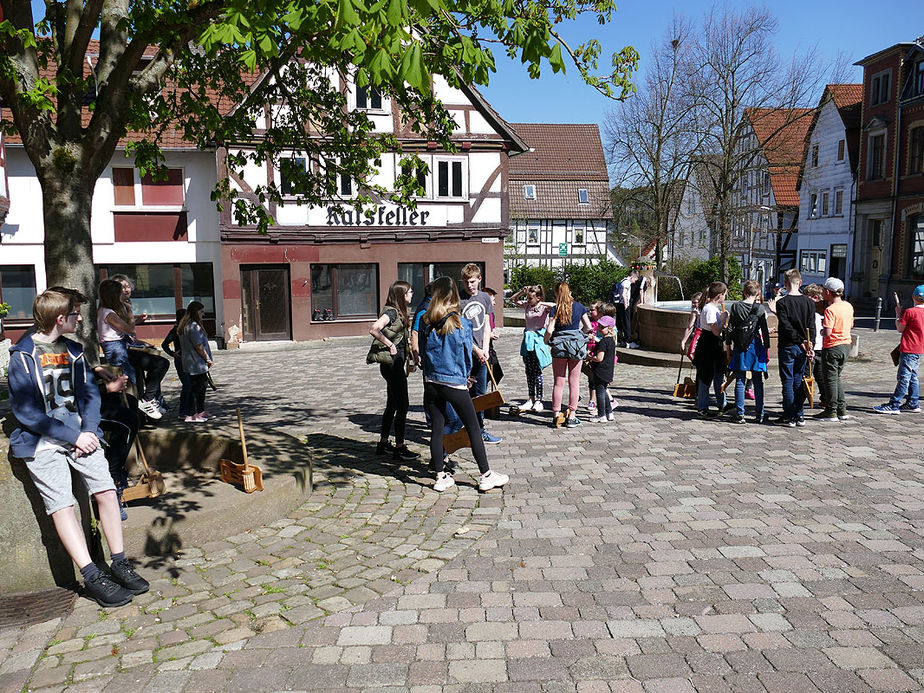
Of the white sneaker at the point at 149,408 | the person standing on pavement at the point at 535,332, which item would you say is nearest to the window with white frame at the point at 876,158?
the person standing on pavement at the point at 535,332

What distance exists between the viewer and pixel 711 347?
31.5 ft

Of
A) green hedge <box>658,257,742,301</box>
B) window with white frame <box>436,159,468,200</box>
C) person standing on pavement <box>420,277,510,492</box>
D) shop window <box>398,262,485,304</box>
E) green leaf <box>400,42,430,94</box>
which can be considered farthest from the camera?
green hedge <box>658,257,742,301</box>

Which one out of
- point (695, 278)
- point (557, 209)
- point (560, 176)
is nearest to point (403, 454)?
point (695, 278)

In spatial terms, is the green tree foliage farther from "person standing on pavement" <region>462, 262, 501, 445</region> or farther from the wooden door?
the wooden door

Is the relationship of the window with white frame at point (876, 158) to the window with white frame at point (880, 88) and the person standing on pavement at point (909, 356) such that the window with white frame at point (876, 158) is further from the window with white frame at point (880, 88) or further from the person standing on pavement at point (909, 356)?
the person standing on pavement at point (909, 356)

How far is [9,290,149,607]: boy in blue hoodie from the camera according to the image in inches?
175

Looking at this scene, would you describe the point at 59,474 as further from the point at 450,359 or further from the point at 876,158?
the point at 876,158

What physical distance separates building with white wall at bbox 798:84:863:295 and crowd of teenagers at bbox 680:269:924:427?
30.5m

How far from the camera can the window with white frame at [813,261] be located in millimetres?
41784

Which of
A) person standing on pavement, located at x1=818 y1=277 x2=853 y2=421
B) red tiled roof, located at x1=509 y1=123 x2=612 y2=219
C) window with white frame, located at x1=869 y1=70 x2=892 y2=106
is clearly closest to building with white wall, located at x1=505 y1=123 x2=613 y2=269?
red tiled roof, located at x1=509 y1=123 x2=612 y2=219

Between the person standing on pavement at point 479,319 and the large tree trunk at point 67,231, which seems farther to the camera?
the person standing on pavement at point 479,319

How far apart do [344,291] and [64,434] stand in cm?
1994

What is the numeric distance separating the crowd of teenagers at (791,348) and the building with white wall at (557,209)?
35.8 m

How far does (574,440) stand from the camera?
8.68 metres
